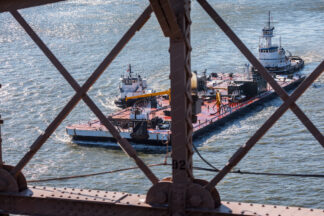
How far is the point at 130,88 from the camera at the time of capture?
41438mm

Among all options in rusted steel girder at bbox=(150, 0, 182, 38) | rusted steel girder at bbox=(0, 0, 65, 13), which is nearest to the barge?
rusted steel girder at bbox=(150, 0, 182, 38)

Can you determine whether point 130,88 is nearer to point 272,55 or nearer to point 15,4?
point 272,55

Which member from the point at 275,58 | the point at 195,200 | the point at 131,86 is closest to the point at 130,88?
the point at 131,86

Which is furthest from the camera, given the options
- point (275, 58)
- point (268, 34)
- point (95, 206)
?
point (275, 58)

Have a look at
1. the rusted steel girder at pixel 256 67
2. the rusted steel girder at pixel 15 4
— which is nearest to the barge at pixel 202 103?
the rusted steel girder at pixel 256 67

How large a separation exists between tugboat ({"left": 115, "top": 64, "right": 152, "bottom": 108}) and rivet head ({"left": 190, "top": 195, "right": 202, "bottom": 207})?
34.9 meters

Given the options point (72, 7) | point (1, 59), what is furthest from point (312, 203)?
point (72, 7)

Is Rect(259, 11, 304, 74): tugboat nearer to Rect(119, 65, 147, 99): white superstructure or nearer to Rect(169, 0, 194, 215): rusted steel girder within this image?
Rect(119, 65, 147, 99): white superstructure

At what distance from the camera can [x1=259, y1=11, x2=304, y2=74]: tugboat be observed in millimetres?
52312

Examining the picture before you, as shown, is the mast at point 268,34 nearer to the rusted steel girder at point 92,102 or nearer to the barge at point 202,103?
the barge at point 202,103

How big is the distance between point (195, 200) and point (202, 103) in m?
23.8

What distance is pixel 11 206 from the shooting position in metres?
6.05

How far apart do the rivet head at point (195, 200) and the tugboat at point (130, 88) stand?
3490cm

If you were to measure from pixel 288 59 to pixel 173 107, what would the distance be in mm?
48498
